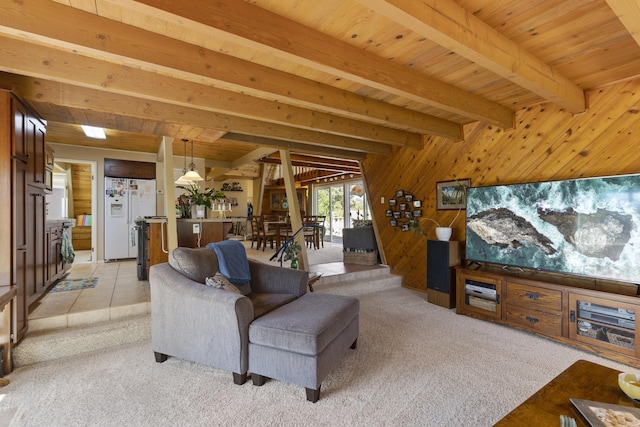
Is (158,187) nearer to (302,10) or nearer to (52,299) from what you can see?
(52,299)

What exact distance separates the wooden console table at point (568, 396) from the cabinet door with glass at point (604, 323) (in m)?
1.33

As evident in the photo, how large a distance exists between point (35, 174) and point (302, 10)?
291 cm

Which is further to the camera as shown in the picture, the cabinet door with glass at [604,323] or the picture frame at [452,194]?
the picture frame at [452,194]

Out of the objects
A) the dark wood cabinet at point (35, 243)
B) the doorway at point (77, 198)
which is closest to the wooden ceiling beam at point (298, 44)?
the dark wood cabinet at point (35, 243)

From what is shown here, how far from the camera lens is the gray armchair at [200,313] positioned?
6.81 feet

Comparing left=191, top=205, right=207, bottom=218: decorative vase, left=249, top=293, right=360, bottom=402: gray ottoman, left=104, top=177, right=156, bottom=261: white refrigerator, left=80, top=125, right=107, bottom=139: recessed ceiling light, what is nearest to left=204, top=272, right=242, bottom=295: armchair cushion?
left=249, top=293, right=360, bottom=402: gray ottoman

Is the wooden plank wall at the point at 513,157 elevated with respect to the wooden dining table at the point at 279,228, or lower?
elevated

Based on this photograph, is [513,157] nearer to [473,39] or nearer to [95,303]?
[473,39]

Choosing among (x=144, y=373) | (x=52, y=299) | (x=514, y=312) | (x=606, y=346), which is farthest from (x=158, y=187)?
(x=606, y=346)

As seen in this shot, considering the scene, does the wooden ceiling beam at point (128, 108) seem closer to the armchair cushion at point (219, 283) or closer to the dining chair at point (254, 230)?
the armchair cushion at point (219, 283)

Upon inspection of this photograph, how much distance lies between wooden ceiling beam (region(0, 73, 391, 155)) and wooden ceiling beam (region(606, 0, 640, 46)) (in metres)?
3.13

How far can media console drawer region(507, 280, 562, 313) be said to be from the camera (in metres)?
2.85

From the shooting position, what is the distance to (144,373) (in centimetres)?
228

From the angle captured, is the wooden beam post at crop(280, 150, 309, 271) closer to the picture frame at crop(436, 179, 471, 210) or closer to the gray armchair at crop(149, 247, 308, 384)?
the gray armchair at crop(149, 247, 308, 384)
